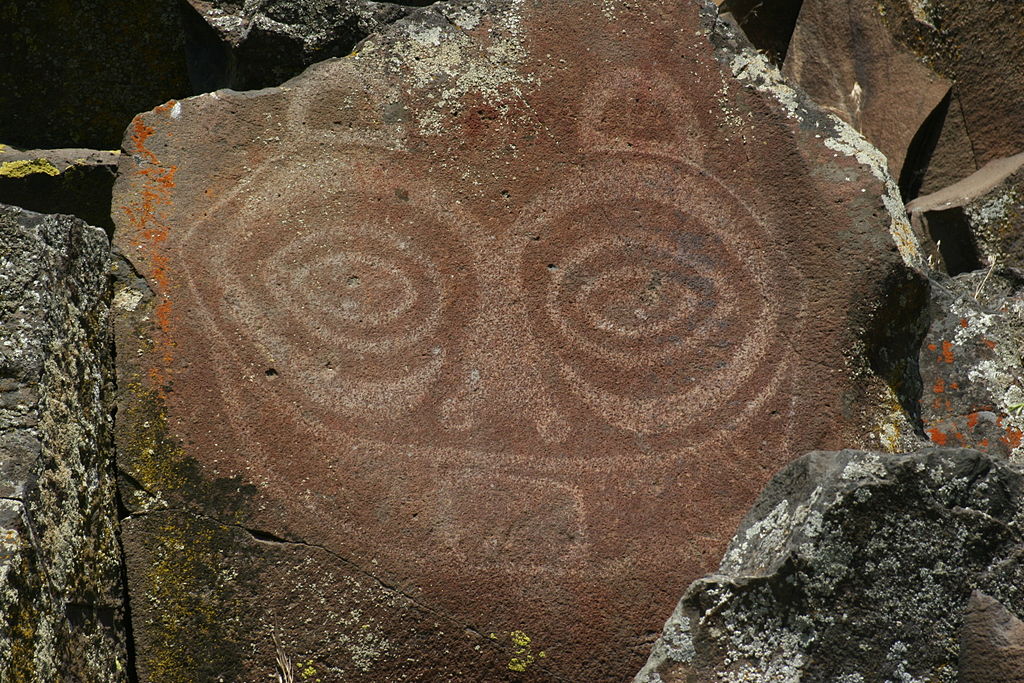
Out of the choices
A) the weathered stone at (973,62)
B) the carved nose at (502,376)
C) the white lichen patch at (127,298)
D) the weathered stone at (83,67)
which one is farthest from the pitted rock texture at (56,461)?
the weathered stone at (973,62)

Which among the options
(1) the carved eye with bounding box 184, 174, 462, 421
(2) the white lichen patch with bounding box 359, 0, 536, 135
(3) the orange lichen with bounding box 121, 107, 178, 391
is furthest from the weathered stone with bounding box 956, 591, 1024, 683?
(3) the orange lichen with bounding box 121, 107, 178, 391

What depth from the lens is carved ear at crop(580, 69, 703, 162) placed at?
2.69 meters

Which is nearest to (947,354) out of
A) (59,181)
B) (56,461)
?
(56,461)

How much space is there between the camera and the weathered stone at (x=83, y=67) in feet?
10.8

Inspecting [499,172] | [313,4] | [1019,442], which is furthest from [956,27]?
[313,4]

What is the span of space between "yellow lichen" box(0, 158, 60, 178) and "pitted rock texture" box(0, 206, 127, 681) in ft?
2.63

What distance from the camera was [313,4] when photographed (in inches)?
117

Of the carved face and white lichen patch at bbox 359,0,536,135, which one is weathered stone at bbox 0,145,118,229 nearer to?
the carved face

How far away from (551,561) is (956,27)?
2.32 m

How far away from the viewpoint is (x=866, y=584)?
1906mm

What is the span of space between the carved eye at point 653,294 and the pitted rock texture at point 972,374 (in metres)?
0.52

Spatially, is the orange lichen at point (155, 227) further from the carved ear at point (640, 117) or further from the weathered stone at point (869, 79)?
the weathered stone at point (869, 79)

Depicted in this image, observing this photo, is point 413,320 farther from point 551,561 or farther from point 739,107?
point 739,107

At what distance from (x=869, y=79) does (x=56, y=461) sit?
104 inches
